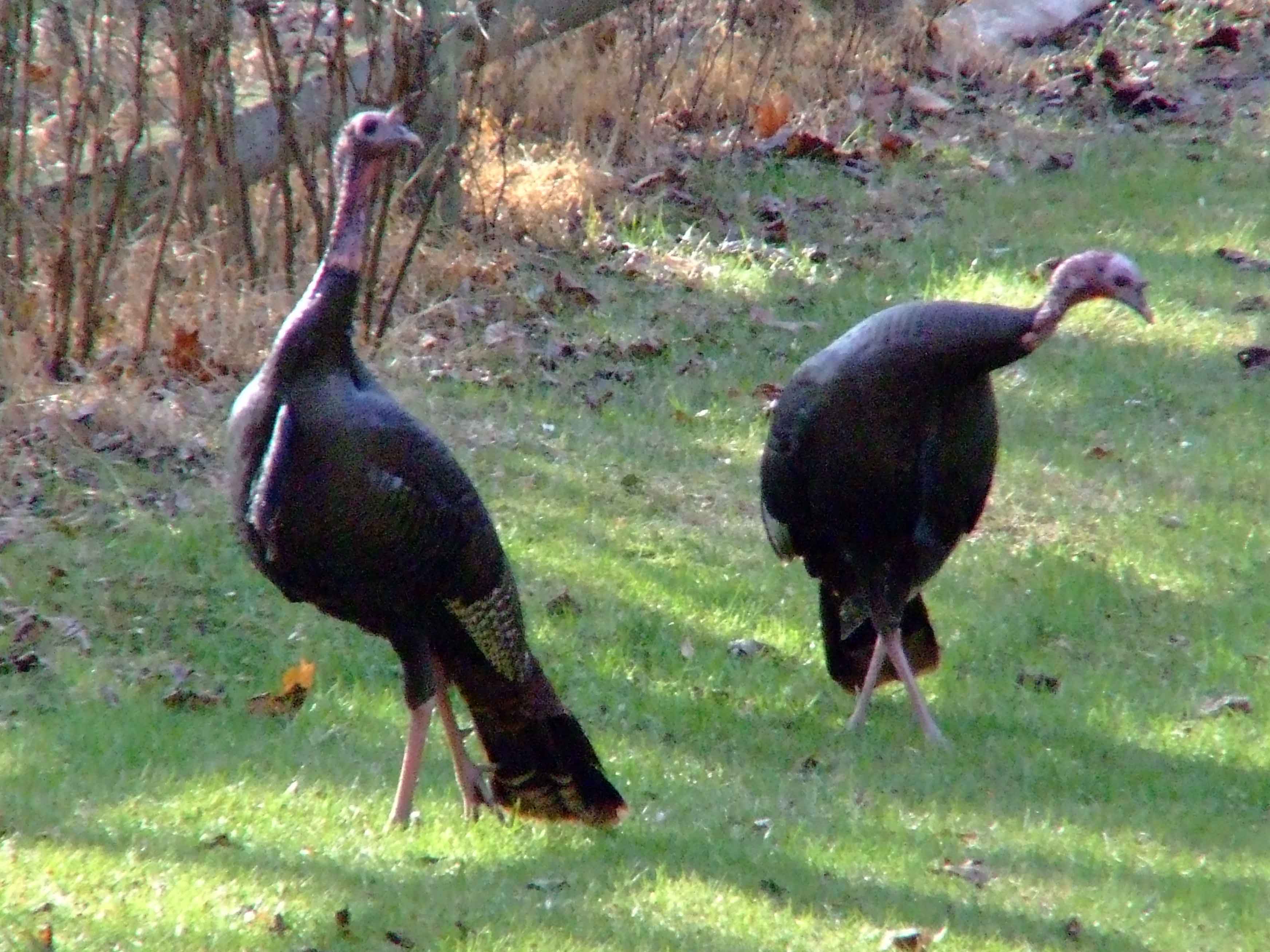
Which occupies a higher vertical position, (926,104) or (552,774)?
(926,104)

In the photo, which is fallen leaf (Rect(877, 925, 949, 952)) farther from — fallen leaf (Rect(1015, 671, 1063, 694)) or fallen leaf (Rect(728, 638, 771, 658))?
fallen leaf (Rect(728, 638, 771, 658))

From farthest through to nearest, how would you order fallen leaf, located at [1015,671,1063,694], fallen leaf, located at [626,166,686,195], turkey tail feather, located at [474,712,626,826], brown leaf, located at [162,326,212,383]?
fallen leaf, located at [626,166,686,195]
brown leaf, located at [162,326,212,383]
fallen leaf, located at [1015,671,1063,694]
turkey tail feather, located at [474,712,626,826]

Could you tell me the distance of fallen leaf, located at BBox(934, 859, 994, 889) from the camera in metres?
4.89

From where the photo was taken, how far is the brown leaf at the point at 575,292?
994cm

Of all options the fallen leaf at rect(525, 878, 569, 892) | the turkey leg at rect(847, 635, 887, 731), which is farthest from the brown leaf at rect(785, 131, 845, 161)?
the fallen leaf at rect(525, 878, 569, 892)

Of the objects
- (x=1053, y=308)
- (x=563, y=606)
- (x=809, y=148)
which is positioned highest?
(x=809, y=148)

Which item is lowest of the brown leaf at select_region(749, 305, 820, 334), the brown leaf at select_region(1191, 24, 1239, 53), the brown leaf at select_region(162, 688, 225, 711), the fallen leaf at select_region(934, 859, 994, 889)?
the fallen leaf at select_region(934, 859, 994, 889)

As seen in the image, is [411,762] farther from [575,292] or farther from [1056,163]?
[1056,163]

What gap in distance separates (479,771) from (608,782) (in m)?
0.47

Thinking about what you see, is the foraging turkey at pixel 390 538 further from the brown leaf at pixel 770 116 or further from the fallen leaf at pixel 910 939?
the brown leaf at pixel 770 116

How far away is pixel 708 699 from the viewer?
6.29m

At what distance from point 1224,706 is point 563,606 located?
2.45 m

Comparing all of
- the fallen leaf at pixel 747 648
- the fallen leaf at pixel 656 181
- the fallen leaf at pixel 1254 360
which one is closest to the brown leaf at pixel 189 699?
the fallen leaf at pixel 747 648

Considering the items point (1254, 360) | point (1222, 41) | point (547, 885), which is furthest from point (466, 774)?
point (1222, 41)
